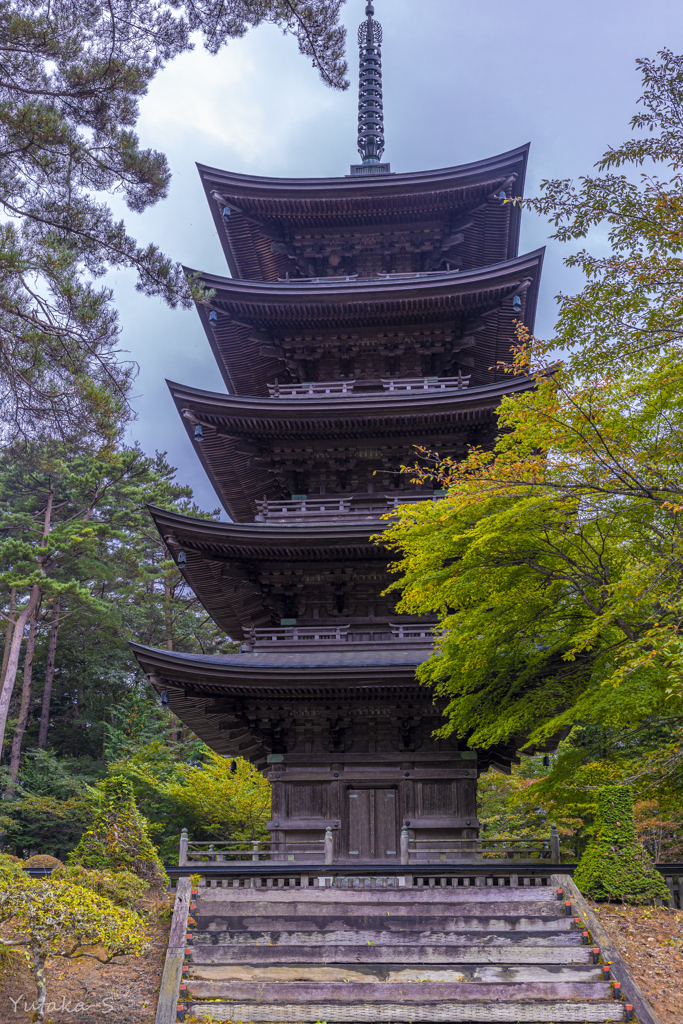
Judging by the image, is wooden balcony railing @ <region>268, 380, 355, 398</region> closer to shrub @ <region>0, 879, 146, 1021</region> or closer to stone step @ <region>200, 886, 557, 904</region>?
stone step @ <region>200, 886, 557, 904</region>

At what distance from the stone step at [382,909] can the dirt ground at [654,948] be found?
2.27ft

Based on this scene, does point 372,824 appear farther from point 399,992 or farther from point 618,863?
point 399,992

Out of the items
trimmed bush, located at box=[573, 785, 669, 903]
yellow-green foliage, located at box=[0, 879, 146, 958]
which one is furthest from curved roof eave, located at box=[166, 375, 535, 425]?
yellow-green foliage, located at box=[0, 879, 146, 958]

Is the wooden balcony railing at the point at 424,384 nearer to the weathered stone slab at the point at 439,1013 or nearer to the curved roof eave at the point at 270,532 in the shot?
the curved roof eave at the point at 270,532

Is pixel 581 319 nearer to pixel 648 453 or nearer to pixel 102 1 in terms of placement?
pixel 648 453

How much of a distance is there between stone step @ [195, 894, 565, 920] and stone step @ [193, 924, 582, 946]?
388 millimetres

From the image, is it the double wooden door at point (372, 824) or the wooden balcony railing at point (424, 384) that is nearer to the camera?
the double wooden door at point (372, 824)

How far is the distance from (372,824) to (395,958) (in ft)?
19.2

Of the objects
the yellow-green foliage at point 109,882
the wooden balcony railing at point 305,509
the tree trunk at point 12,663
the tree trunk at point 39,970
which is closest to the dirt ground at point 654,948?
the tree trunk at point 39,970

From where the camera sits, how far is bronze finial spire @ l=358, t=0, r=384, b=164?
22797mm

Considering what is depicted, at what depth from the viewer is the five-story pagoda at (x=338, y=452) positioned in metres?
14.4

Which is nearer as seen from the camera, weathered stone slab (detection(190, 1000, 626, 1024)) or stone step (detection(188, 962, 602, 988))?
weathered stone slab (detection(190, 1000, 626, 1024))

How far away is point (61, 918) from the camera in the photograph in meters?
7.82

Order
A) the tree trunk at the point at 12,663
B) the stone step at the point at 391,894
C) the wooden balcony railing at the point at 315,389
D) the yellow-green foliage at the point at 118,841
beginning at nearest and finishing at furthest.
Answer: the stone step at the point at 391,894
the yellow-green foliage at the point at 118,841
the wooden balcony railing at the point at 315,389
the tree trunk at the point at 12,663
